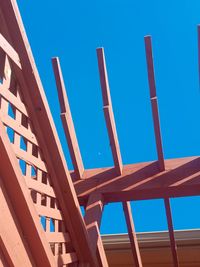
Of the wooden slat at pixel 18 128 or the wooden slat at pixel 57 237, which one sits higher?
the wooden slat at pixel 18 128

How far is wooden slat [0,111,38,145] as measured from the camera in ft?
5.47

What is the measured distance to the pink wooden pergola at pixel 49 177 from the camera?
5.29 ft

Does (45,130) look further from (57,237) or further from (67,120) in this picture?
(57,237)

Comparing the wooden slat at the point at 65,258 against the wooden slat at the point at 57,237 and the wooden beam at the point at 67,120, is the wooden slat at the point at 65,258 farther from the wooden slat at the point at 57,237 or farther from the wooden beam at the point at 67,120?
the wooden beam at the point at 67,120

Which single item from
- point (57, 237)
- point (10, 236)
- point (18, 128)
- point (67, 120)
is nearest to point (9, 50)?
point (18, 128)

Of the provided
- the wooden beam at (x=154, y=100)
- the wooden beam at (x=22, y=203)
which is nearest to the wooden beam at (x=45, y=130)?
the wooden beam at (x=22, y=203)

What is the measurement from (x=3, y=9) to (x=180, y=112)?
1669mm

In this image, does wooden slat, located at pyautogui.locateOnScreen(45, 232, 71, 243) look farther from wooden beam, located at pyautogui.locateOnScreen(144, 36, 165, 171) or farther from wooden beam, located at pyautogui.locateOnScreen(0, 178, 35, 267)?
A: wooden beam, located at pyautogui.locateOnScreen(144, 36, 165, 171)

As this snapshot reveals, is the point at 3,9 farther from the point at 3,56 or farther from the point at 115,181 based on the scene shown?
the point at 115,181

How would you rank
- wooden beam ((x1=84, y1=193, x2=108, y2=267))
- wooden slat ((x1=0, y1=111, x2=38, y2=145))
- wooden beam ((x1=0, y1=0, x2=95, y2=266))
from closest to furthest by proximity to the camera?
wooden slat ((x1=0, y1=111, x2=38, y2=145)) → wooden beam ((x1=0, y1=0, x2=95, y2=266)) → wooden beam ((x1=84, y1=193, x2=108, y2=267))

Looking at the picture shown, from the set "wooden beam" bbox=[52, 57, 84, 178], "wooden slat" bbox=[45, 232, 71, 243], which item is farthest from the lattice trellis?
"wooden beam" bbox=[52, 57, 84, 178]

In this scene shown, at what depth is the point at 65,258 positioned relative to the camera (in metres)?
2.12

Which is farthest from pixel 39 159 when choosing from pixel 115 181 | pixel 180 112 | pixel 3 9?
pixel 180 112

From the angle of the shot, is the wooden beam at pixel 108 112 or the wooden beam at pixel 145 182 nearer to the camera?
the wooden beam at pixel 108 112
